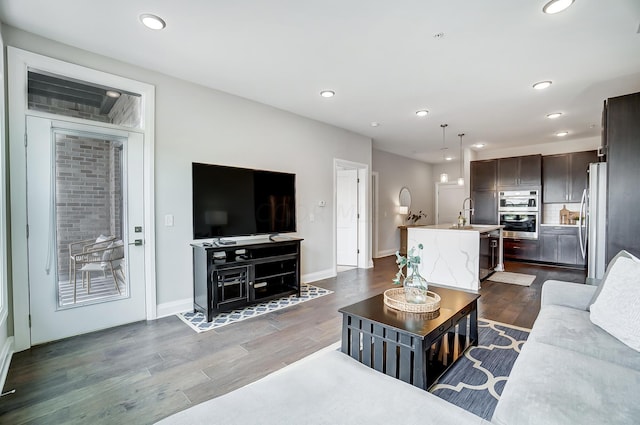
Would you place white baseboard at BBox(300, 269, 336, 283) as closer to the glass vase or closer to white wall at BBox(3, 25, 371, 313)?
white wall at BBox(3, 25, 371, 313)

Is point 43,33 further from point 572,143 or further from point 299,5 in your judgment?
point 572,143

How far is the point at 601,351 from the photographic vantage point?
1.60m

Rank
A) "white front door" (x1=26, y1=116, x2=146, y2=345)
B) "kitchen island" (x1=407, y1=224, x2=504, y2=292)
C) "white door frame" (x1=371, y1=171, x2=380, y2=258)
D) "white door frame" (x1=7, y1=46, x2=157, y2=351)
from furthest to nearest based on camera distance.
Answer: "white door frame" (x1=371, y1=171, x2=380, y2=258), "kitchen island" (x1=407, y1=224, x2=504, y2=292), "white front door" (x1=26, y1=116, x2=146, y2=345), "white door frame" (x1=7, y1=46, x2=157, y2=351)

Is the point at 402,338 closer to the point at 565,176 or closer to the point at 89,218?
the point at 89,218

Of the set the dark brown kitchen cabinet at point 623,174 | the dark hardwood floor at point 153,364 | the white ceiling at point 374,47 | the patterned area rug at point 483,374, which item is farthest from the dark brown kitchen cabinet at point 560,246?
the patterned area rug at point 483,374

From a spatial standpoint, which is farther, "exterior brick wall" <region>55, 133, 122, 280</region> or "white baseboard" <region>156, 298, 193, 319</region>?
"white baseboard" <region>156, 298, 193, 319</region>

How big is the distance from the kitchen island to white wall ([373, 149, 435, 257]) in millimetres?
2503

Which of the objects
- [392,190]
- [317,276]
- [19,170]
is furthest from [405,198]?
[19,170]

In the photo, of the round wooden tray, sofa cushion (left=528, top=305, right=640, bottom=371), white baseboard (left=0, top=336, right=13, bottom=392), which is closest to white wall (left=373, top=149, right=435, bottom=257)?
the round wooden tray

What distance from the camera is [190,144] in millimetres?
3486

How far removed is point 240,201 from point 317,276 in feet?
6.48

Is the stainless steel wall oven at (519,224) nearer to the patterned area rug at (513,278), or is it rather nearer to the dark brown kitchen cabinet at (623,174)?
the patterned area rug at (513,278)

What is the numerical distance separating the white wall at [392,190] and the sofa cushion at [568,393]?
19.2 ft

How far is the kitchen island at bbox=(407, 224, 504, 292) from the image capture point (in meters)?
4.43
